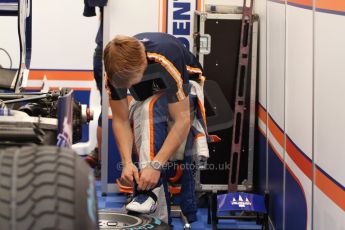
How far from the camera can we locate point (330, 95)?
8.09ft

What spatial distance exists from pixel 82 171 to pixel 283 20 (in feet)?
8.74

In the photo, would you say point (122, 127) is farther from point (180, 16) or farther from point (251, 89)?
point (180, 16)

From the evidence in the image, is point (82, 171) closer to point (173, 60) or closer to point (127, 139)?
point (173, 60)

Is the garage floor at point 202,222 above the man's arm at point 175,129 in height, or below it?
below

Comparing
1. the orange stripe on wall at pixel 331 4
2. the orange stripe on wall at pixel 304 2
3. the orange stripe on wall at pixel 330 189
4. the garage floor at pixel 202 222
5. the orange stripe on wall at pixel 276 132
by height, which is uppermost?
the orange stripe on wall at pixel 304 2

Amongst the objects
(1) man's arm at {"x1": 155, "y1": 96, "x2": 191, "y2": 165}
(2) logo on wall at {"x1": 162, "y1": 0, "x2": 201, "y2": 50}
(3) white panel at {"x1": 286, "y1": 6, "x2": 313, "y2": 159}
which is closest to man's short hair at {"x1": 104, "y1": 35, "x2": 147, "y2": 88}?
(1) man's arm at {"x1": 155, "y1": 96, "x2": 191, "y2": 165}

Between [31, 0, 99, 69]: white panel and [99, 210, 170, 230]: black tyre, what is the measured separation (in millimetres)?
2962

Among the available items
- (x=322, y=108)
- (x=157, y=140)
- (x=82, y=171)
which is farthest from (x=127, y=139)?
(x=82, y=171)

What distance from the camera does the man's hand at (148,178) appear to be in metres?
3.23

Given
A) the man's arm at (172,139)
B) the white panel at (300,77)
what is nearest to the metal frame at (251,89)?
the white panel at (300,77)

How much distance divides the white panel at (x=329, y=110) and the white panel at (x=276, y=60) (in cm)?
93

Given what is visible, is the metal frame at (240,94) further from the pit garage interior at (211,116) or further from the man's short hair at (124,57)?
the man's short hair at (124,57)

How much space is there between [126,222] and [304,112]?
0.94m

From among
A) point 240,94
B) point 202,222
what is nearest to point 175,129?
point 202,222
